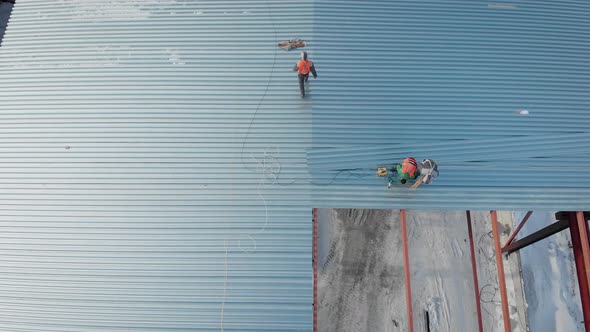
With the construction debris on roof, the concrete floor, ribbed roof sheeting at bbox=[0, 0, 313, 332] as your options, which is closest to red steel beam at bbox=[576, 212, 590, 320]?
the concrete floor

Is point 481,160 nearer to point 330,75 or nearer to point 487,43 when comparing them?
point 487,43

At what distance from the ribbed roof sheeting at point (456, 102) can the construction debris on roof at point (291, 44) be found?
1.63ft

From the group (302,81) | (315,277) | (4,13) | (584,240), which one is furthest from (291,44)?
(4,13)

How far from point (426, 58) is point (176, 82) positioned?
21.0ft

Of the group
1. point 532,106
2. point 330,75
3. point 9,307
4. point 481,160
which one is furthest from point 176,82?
point 532,106

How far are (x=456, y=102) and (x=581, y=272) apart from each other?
4691mm

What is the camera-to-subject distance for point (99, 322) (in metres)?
7.25

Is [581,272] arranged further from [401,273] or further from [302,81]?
[302,81]

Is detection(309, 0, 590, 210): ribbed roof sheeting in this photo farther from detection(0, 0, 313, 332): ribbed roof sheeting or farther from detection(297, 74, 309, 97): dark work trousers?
detection(0, 0, 313, 332): ribbed roof sheeting

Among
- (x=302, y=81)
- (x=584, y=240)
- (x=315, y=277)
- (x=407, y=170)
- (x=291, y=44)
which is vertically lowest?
(x=315, y=277)

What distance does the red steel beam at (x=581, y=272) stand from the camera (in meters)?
7.38

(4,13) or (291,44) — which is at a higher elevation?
(4,13)

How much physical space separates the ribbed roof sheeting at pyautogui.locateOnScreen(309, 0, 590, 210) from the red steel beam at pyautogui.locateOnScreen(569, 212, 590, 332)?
2.11 feet

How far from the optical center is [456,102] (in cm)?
845
